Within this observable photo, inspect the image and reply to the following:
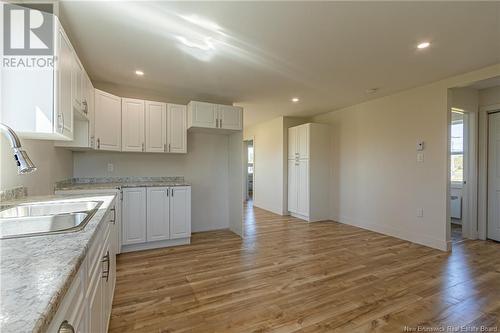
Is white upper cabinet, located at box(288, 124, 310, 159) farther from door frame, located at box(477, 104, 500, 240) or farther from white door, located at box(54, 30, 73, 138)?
white door, located at box(54, 30, 73, 138)

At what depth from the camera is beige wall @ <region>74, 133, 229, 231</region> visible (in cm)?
382

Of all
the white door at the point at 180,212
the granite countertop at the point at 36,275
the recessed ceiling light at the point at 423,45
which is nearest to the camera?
the granite countertop at the point at 36,275

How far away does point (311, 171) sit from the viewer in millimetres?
5129

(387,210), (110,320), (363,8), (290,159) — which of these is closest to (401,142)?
(387,210)

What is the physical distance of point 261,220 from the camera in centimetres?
522

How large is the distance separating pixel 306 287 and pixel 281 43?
2.36m

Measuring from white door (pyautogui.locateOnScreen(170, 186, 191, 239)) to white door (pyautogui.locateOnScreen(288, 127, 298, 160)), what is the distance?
280 centimetres

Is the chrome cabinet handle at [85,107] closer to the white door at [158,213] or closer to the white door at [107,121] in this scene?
the white door at [107,121]

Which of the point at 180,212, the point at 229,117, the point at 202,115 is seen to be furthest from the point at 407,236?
the point at 202,115

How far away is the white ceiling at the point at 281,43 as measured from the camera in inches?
75.6

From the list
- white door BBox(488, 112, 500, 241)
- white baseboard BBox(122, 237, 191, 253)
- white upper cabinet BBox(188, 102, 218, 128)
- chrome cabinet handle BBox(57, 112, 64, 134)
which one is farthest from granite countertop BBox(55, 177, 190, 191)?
white door BBox(488, 112, 500, 241)

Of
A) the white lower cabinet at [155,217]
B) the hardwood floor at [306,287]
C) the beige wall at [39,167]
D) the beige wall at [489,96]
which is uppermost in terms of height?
the beige wall at [489,96]

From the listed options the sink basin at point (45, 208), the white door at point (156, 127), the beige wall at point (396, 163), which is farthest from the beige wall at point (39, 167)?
the beige wall at point (396, 163)

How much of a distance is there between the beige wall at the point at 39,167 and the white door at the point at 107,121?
1.47 ft
